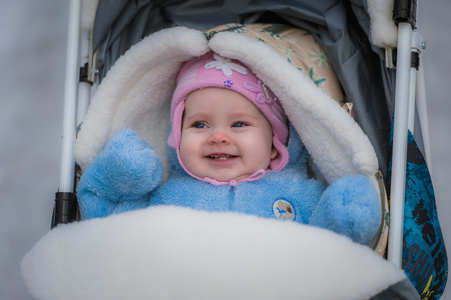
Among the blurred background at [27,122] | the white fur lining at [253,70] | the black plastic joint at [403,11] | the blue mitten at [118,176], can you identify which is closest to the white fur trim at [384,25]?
the black plastic joint at [403,11]

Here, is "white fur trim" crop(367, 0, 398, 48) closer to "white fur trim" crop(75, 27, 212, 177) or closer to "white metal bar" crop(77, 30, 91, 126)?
"white fur trim" crop(75, 27, 212, 177)

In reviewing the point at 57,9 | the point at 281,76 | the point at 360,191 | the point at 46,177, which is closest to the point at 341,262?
the point at 360,191

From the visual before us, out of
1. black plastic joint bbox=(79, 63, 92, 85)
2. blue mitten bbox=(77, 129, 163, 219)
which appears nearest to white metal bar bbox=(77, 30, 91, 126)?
black plastic joint bbox=(79, 63, 92, 85)

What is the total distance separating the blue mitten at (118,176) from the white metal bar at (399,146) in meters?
0.56

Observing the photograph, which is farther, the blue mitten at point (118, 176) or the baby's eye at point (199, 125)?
the baby's eye at point (199, 125)

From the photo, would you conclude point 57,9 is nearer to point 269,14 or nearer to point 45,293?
point 269,14

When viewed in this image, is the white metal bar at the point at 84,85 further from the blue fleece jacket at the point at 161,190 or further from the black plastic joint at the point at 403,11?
the black plastic joint at the point at 403,11

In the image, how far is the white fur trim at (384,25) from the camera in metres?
1.26

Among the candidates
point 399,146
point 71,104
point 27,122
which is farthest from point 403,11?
point 27,122

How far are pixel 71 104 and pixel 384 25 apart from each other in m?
0.76

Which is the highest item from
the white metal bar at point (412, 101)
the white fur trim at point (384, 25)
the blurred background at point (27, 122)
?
the white fur trim at point (384, 25)

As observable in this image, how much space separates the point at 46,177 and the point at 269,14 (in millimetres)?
978

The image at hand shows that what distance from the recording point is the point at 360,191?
1.14 m

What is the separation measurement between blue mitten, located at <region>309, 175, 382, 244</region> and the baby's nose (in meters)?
0.30
